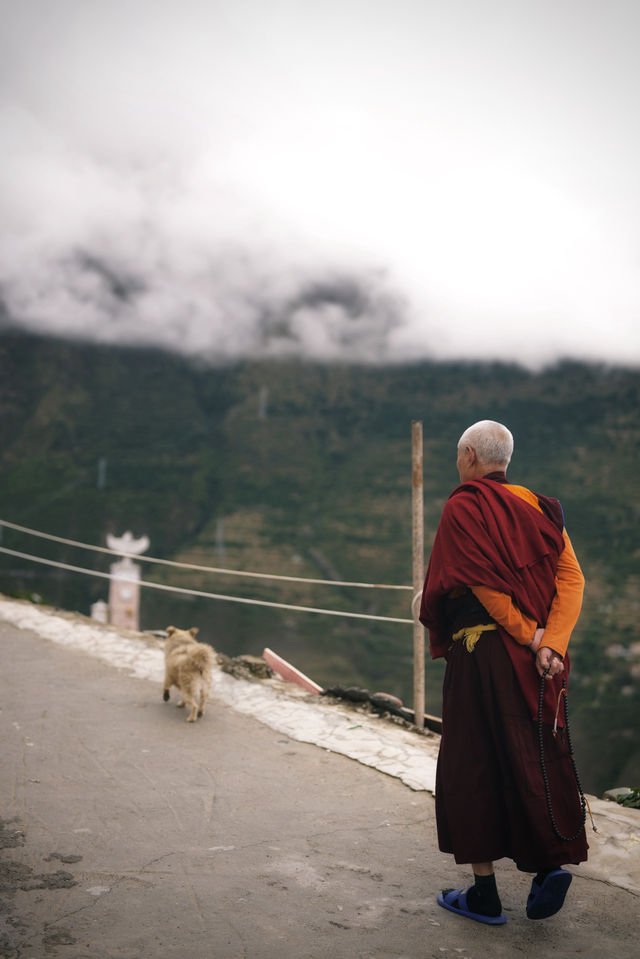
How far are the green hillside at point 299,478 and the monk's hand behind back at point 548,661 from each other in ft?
246

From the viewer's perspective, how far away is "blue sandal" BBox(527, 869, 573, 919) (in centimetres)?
233

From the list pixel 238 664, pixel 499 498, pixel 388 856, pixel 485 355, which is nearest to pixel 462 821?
pixel 388 856

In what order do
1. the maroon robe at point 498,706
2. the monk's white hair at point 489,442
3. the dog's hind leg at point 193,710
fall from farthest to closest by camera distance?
the dog's hind leg at point 193,710 → the monk's white hair at point 489,442 → the maroon robe at point 498,706

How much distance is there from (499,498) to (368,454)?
119m

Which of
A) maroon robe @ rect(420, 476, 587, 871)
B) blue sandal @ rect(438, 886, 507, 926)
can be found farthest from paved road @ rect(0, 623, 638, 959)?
maroon robe @ rect(420, 476, 587, 871)

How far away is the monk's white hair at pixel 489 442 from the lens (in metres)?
2.55

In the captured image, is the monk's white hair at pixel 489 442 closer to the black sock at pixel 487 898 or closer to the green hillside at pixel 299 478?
the black sock at pixel 487 898

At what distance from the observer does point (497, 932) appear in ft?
7.56

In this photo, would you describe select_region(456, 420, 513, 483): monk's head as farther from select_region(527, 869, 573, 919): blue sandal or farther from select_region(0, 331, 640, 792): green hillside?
select_region(0, 331, 640, 792): green hillside

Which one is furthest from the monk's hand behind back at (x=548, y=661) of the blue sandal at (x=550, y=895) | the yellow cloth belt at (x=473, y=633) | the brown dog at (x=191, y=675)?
the brown dog at (x=191, y=675)

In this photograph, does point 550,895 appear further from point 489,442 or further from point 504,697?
point 489,442

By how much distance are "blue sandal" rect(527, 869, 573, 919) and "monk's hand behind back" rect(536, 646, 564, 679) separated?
0.63 meters

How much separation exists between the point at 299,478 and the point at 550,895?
11825 cm

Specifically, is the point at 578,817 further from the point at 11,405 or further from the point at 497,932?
the point at 11,405
